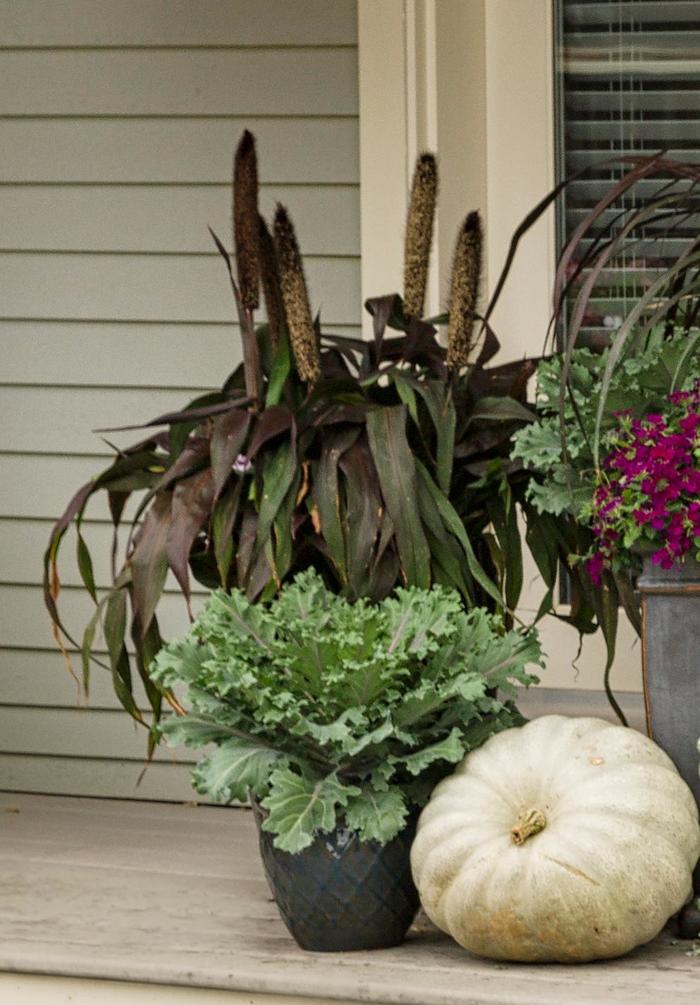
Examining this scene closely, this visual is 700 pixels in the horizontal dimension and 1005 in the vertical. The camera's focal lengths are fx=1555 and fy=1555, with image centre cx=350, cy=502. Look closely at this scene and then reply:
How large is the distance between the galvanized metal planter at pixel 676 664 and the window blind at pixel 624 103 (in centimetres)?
106

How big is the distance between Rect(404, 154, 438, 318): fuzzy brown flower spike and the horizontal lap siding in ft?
2.47

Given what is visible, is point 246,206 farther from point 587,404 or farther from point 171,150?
point 171,150

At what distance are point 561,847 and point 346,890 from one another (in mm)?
326

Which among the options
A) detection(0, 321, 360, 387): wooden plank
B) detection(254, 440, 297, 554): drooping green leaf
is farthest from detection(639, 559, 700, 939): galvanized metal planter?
detection(0, 321, 360, 387): wooden plank

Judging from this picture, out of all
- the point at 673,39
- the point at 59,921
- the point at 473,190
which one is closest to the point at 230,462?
the point at 59,921

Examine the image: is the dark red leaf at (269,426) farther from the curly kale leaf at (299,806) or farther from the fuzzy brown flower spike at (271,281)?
the curly kale leaf at (299,806)

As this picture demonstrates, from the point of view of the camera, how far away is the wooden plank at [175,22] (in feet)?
10.1

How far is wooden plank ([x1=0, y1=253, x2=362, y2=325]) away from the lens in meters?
3.10

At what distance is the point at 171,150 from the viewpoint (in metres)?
3.15

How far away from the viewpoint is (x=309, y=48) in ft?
10.1

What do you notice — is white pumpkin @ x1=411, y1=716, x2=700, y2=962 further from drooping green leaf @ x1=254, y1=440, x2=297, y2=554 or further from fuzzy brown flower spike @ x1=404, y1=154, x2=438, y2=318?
fuzzy brown flower spike @ x1=404, y1=154, x2=438, y2=318

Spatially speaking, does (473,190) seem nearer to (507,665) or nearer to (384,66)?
(384,66)

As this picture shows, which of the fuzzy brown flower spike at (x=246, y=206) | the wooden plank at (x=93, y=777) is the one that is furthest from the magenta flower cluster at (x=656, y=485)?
the wooden plank at (x=93, y=777)

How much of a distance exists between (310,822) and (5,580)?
145 cm
